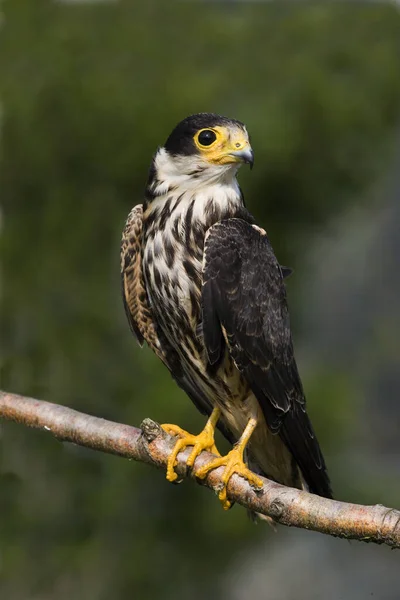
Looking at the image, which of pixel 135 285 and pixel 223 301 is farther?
pixel 135 285

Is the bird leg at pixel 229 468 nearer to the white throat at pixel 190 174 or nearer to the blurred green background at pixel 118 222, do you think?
the white throat at pixel 190 174

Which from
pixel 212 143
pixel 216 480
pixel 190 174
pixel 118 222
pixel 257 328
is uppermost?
pixel 212 143

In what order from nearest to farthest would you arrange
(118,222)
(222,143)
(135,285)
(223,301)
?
(223,301)
(222,143)
(135,285)
(118,222)

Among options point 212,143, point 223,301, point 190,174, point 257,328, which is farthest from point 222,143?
point 257,328

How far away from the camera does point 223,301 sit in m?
3.69

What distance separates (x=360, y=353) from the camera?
587 inches

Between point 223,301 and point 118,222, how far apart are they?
356 centimetres

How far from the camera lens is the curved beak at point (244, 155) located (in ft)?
12.2

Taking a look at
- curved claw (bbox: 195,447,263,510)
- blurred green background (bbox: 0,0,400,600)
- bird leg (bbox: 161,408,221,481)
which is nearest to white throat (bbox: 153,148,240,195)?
bird leg (bbox: 161,408,221,481)

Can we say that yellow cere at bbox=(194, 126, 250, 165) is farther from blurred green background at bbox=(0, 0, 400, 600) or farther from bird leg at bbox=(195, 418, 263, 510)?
blurred green background at bbox=(0, 0, 400, 600)

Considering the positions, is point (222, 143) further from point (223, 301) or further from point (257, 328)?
point (257, 328)

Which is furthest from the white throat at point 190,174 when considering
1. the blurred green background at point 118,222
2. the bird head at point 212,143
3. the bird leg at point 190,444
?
the blurred green background at point 118,222

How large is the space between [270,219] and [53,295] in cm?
180

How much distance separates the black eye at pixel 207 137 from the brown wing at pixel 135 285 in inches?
20.3
